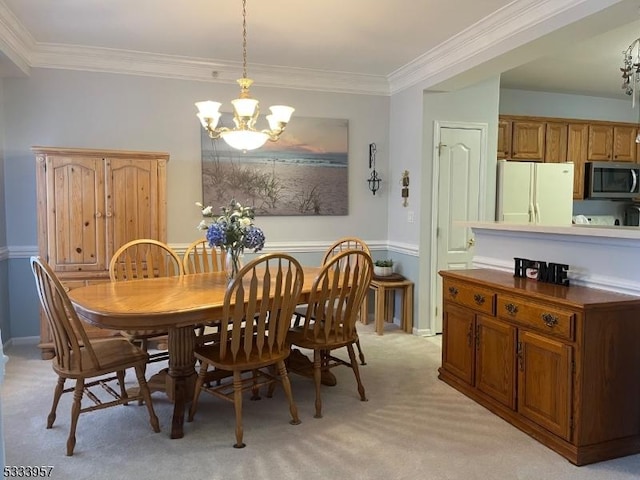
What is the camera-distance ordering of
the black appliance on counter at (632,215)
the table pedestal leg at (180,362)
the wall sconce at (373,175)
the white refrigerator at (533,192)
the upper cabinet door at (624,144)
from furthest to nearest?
the black appliance on counter at (632,215)
the upper cabinet door at (624,144)
the wall sconce at (373,175)
the white refrigerator at (533,192)
the table pedestal leg at (180,362)

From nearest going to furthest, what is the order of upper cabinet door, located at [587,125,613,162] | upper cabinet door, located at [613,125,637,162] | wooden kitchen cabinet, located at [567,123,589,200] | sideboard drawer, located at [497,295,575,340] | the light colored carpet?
the light colored carpet < sideboard drawer, located at [497,295,575,340] < wooden kitchen cabinet, located at [567,123,589,200] < upper cabinet door, located at [587,125,613,162] < upper cabinet door, located at [613,125,637,162]

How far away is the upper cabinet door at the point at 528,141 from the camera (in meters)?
5.27

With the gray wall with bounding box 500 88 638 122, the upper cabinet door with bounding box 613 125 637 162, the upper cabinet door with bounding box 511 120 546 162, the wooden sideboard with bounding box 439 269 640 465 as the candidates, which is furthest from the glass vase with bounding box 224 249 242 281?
the upper cabinet door with bounding box 613 125 637 162

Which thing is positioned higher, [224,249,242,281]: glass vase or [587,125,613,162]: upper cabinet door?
[587,125,613,162]: upper cabinet door

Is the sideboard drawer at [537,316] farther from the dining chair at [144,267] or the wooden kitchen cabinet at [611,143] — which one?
the wooden kitchen cabinet at [611,143]

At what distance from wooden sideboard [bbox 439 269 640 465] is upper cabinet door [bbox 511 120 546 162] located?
282 cm

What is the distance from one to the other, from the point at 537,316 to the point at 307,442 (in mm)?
1368

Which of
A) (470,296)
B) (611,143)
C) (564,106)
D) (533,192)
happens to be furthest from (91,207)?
(611,143)

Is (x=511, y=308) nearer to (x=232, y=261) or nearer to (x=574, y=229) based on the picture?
(x=574, y=229)

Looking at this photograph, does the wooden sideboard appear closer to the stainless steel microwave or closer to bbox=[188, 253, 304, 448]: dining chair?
A: bbox=[188, 253, 304, 448]: dining chair

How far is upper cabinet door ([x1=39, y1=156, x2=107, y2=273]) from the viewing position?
12.4 ft

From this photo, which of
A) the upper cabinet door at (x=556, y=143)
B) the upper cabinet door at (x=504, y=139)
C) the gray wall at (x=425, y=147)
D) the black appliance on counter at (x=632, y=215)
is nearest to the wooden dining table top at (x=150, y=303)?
the gray wall at (x=425, y=147)

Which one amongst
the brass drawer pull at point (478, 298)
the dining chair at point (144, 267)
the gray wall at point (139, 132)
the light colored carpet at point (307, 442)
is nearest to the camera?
the light colored carpet at point (307, 442)

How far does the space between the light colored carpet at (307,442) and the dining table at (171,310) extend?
22 cm
